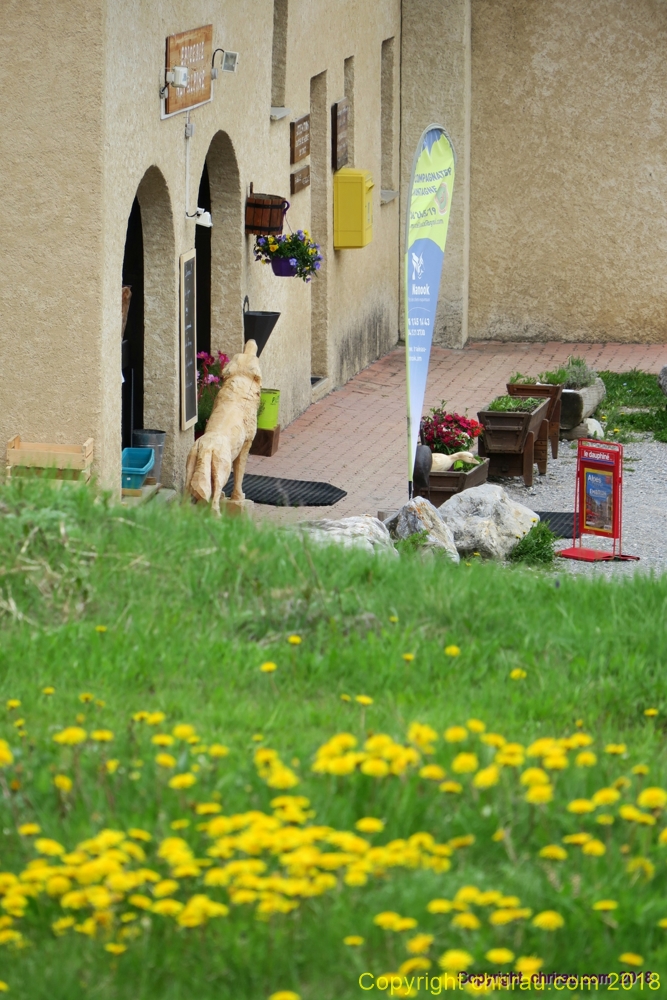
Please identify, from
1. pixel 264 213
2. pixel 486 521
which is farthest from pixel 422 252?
pixel 264 213

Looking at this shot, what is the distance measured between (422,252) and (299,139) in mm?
5051

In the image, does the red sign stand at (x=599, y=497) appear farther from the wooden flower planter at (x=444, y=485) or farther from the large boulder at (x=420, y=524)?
the large boulder at (x=420, y=524)

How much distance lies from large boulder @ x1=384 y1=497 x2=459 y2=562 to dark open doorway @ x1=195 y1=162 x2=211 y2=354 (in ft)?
12.5

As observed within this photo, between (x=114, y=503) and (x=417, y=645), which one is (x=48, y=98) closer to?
(x=114, y=503)

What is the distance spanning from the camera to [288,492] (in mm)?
11977

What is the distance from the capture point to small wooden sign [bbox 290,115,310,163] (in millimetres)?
14031

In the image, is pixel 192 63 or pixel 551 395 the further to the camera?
pixel 551 395

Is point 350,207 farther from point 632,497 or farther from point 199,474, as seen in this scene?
point 199,474

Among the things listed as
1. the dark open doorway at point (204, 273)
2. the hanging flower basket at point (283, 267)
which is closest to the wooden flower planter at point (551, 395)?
the hanging flower basket at point (283, 267)

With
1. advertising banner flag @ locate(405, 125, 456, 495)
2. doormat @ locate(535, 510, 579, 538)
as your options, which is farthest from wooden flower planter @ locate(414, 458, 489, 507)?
advertising banner flag @ locate(405, 125, 456, 495)

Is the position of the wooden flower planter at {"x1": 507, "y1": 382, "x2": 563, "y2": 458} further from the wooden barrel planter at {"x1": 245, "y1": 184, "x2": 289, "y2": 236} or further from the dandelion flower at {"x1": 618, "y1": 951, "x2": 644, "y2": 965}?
the dandelion flower at {"x1": 618, "y1": 951, "x2": 644, "y2": 965}

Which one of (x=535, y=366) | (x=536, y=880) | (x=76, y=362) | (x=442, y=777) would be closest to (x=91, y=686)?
(x=442, y=777)

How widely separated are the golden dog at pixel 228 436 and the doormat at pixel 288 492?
Answer: 85 cm

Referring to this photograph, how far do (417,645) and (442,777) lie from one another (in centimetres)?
136
